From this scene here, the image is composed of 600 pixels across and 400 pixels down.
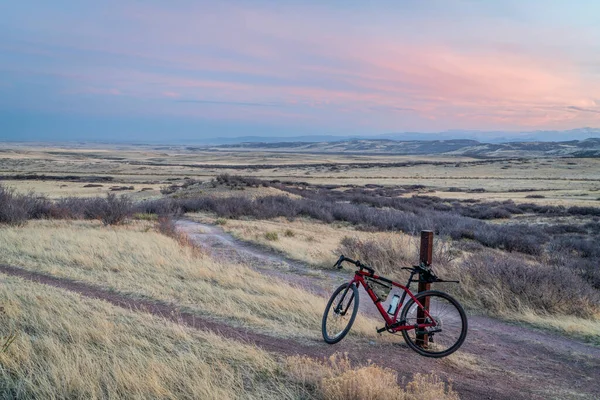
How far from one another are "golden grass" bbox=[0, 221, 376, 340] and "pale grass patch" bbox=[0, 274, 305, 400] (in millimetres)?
1382

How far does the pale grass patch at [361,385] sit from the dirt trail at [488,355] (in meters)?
0.62

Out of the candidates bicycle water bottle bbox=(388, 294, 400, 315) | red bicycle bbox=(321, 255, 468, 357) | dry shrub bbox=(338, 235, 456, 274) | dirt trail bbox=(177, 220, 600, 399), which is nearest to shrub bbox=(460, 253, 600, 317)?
dirt trail bbox=(177, 220, 600, 399)

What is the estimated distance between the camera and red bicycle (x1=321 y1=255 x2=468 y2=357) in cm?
584

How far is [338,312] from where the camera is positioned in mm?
6305

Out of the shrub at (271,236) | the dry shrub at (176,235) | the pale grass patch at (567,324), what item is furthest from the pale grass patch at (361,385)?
the shrub at (271,236)

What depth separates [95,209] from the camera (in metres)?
21.2

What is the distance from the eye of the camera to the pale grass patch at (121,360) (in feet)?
14.0

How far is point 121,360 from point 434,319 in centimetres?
385

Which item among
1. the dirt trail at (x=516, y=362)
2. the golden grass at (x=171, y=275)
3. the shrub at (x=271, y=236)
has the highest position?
the golden grass at (x=171, y=275)

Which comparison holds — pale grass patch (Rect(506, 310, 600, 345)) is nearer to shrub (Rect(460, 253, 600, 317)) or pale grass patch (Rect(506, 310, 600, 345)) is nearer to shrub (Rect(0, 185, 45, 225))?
shrub (Rect(460, 253, 600, 317))

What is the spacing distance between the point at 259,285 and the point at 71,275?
402 cm

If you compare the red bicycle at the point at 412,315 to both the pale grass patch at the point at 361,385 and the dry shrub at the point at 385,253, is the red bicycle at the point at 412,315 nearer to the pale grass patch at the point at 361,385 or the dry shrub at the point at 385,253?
the pale grass patch at the point at 361,385

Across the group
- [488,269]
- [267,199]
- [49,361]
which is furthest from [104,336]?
[267,199]

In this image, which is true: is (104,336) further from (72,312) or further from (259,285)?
(259,285)
